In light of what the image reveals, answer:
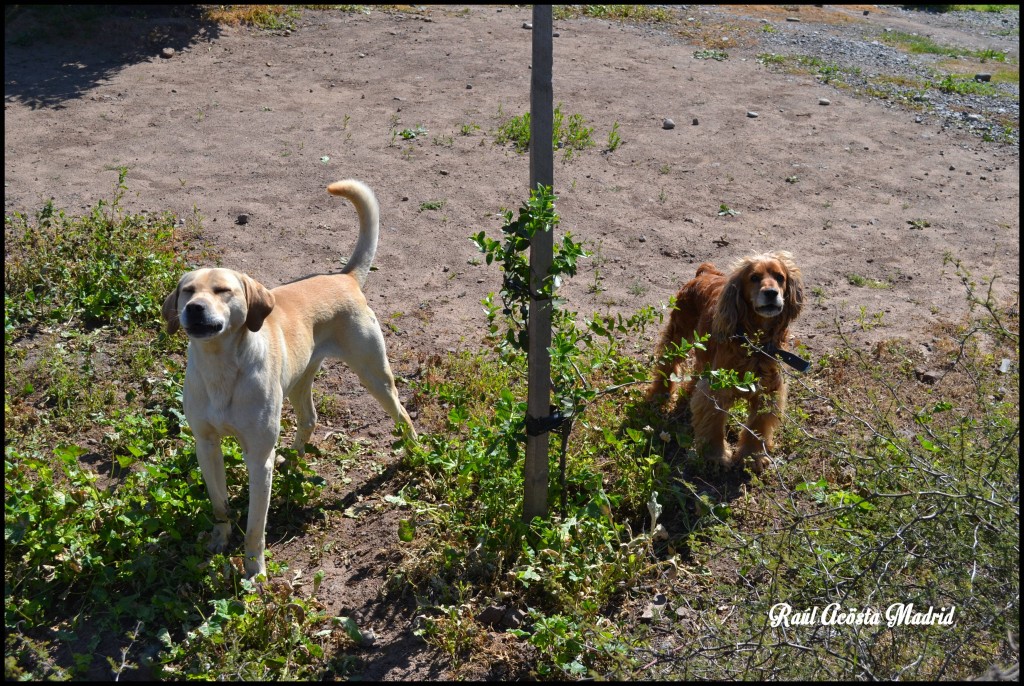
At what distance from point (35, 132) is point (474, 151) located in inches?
185

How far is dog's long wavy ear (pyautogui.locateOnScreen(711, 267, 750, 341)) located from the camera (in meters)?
4.82

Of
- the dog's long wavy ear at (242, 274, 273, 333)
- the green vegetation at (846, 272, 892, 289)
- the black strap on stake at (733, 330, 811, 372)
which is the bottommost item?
the green vegetation at (846, 272, 892, 289)

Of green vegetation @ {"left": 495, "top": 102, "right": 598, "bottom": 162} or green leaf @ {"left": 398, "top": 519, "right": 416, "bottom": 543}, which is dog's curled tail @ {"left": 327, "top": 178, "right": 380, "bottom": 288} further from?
green vegetation @ {"left": 495, "top": 102, "right": 598, "bottom": 162}

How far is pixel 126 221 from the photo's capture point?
6.75 metres

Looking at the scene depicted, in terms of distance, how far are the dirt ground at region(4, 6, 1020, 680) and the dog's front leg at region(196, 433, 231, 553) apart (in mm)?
295

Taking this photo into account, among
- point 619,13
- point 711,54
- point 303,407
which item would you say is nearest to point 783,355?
point 303,407

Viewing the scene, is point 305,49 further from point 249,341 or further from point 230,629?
point 230,629

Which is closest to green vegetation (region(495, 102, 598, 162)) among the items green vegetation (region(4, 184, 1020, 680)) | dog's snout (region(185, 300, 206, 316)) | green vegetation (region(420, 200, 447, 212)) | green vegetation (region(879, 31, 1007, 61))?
green vegetation (region(420, 200, 447, 212))

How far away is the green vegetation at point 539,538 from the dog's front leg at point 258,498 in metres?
0.09

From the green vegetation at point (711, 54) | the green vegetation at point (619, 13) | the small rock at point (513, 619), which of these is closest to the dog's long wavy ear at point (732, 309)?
the small rock at point (513, 619)

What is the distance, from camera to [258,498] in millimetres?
3863

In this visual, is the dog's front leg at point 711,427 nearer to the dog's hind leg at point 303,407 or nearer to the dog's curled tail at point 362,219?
the dog's curled tail at point 362,219

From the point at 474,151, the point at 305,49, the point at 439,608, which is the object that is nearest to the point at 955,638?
the point at 439,608

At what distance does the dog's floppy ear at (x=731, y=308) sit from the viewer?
15.8 feet
